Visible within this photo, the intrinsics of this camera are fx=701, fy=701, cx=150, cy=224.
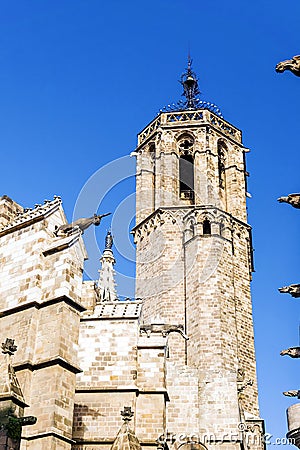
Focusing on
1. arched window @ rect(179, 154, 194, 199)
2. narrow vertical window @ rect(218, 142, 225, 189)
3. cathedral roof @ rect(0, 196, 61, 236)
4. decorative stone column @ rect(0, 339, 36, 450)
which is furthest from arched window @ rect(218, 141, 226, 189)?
decorative stone column @ rect(0, 339, 36, 450)

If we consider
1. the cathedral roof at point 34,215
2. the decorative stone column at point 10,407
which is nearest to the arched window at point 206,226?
the cathedral roof at point 34,215

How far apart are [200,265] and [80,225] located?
38.6 ft

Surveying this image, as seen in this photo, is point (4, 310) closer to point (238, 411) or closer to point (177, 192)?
point (238, 411)

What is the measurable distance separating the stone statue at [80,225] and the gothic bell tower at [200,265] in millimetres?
7437

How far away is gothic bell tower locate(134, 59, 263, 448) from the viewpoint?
793 inches

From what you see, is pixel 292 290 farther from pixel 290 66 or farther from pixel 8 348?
pixel 8 348

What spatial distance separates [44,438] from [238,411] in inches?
391

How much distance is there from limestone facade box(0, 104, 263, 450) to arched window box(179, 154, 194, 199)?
0.05 m

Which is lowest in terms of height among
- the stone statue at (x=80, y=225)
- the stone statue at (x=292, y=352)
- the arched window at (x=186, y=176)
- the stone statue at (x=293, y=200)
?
the stone statue at (x=292, y=352)

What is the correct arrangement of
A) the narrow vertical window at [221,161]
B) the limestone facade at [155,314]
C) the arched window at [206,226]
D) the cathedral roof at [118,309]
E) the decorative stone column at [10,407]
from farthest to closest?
the narrow vertical window at [221,161], the arched window at [206,226], the cathedral roof at [118,309], the limestone facade at [155,314], the decorative stone column at [10,407]

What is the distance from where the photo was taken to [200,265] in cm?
2519

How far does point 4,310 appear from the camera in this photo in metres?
13.2

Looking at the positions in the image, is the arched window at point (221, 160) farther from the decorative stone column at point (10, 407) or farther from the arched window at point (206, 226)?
the decorative stone column at point (10, 407)

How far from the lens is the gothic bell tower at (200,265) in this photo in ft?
66.1
